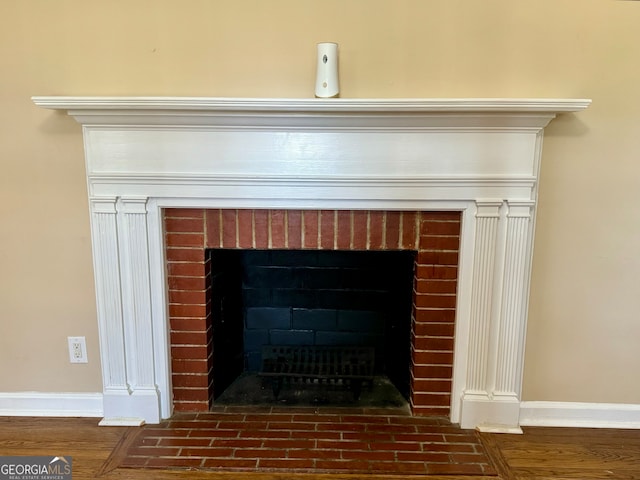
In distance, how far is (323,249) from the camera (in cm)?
204

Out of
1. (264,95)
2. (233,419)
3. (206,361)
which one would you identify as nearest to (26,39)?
(264,95)

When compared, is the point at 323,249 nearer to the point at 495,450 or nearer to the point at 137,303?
the point at 137,303

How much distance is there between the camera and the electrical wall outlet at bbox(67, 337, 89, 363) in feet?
7.02

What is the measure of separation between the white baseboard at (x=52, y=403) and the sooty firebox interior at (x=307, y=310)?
1.83 ft

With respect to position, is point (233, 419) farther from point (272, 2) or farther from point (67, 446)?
point (272, 2)

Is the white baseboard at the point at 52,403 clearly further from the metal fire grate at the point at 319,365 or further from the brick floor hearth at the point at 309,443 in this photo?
the metal fire grate at the point at 319,365

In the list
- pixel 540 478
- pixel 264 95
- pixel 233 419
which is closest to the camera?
pixel 540 478

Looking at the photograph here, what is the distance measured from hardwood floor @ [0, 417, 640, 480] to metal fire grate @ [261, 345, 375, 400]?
1.77ft

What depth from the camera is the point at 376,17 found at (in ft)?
6.15

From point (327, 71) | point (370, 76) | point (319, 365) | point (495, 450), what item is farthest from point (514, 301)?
point (327, 71)

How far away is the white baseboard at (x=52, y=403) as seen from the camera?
7.14ft

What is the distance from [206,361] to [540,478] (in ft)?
4.56

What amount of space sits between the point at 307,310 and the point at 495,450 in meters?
1.01

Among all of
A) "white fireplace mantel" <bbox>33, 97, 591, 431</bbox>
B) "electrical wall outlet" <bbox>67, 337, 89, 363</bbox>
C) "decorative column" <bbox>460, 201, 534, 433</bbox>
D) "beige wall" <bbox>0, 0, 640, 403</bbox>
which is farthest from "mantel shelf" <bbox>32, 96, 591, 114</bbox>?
"electrical wall outlet" <bbox>67, 337, 89, 363</bbox>
